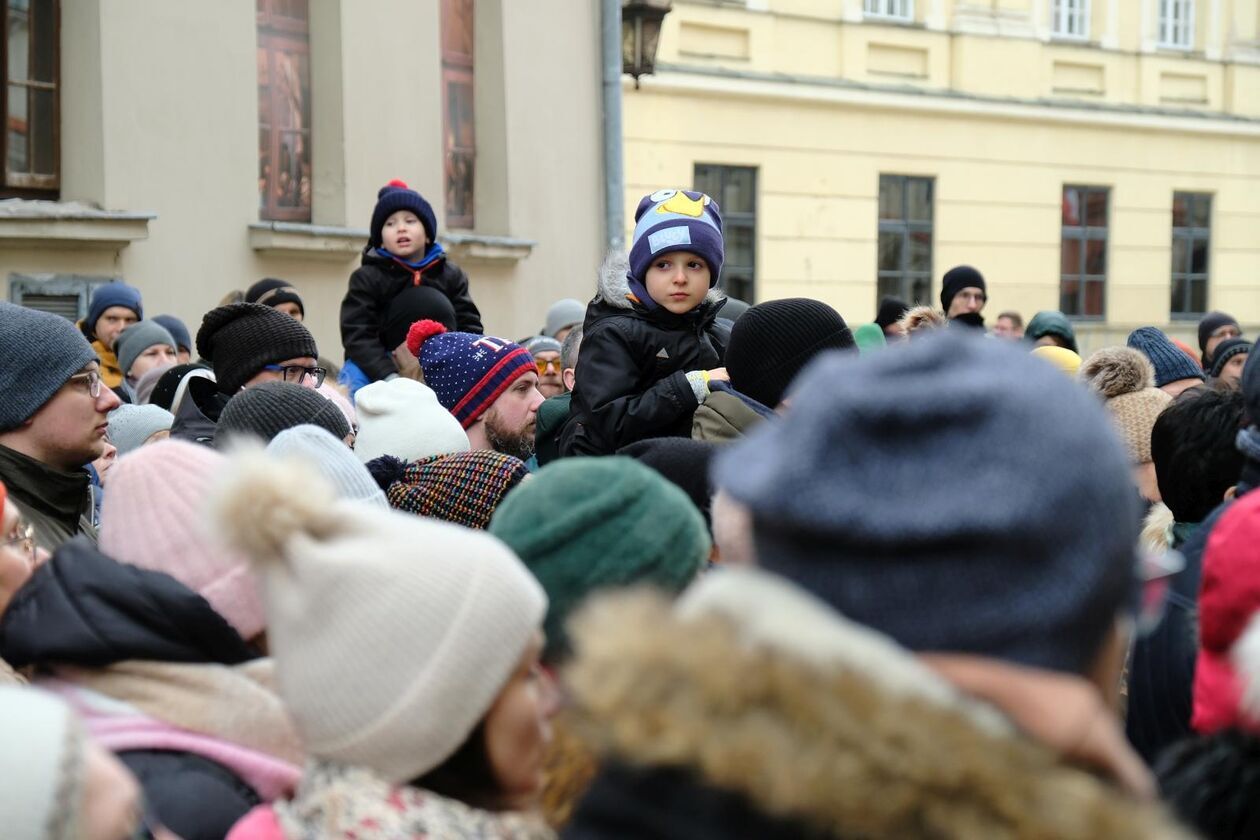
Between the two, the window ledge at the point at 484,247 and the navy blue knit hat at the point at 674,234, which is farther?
the window ledge at the point at 484,247

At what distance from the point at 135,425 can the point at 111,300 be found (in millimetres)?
2663

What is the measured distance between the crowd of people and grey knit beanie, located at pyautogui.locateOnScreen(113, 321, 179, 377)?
10.6 ft

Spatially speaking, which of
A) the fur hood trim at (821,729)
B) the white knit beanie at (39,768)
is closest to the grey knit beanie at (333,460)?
the white knit beanie at (39,768)

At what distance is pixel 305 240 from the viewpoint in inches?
375

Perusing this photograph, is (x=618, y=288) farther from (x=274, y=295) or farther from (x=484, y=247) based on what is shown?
(x=484, y=247)

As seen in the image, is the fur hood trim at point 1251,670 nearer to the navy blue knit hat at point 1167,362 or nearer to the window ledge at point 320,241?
the navy blue knit hat at point 1167,362

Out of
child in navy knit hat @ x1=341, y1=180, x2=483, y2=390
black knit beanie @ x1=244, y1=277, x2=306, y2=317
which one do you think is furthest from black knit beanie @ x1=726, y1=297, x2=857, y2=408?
black knit beanie @ x1=244, y1=277, x2=306, y2=317

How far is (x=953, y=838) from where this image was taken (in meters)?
1.11

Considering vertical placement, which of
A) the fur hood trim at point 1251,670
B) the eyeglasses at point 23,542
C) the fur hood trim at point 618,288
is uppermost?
the fur hood trim at point 618,288

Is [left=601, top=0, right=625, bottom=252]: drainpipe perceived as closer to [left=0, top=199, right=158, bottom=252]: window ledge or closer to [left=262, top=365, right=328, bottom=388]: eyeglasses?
[left=0, top=199, right=158, bottom=252]: window ledge

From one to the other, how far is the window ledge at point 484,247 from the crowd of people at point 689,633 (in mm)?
7017

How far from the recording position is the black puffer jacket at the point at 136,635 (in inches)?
86.8

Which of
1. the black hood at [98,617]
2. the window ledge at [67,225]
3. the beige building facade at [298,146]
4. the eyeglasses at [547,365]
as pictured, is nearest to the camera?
the black hood at [98,617]

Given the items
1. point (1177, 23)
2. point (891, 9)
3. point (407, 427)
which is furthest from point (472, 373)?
point (1177, 23)
